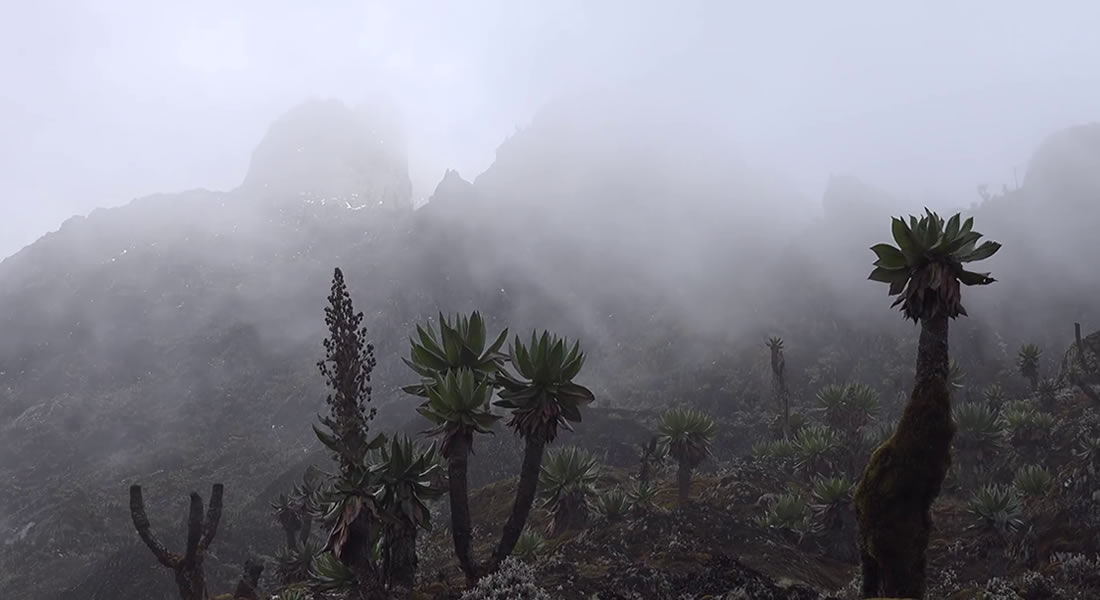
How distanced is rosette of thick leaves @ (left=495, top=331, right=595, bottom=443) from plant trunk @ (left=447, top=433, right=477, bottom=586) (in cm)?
111

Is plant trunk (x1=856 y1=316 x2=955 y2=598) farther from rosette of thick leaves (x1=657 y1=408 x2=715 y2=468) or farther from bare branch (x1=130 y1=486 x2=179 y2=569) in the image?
rosette of thick leaves (x1=657 y1=408 x2=715 y2=468)

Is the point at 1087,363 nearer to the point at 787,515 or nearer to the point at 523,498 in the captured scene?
the point at 787,515

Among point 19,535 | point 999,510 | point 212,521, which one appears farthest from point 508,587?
point 19,535

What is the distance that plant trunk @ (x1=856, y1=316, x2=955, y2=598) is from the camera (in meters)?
10.3

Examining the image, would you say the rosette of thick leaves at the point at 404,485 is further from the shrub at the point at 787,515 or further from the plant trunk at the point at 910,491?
the shrub at the point at 787,515

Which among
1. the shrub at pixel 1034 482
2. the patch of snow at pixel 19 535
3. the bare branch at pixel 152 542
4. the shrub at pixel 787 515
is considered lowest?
the patch of snow at pixel 19 535

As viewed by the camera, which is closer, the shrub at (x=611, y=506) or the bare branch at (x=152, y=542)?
the bare branch at (x=152, y=542)

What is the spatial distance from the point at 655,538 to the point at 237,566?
154 feet

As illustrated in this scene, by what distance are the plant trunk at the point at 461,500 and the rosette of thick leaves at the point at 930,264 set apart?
326 inches

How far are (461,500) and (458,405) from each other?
2099mm

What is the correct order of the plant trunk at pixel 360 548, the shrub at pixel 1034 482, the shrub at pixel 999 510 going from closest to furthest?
the plant trunk at pixel 360 548, the shrub at pixel 999 510, the shrub at pixel 1034 482

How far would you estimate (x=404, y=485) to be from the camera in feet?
45.2

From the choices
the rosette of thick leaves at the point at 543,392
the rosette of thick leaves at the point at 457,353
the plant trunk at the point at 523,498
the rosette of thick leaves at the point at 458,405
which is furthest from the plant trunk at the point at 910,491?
the rosette of thick leaves at the point at 457,353

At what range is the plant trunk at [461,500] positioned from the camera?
46.5 feet
